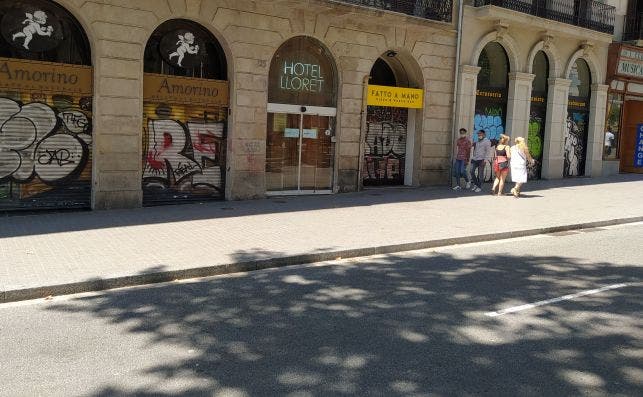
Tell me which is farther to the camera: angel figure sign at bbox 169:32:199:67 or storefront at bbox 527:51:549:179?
storefront at bbox 527:51:549:179

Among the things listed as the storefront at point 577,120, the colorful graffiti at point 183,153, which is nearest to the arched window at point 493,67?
the storefront at point 577,120

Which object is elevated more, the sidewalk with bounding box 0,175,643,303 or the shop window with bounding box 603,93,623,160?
the shop window with bounding box 603,93,623,160

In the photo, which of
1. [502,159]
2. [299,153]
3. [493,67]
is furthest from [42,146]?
[493,67]

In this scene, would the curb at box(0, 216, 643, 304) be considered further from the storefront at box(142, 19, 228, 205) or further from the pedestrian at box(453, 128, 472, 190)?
the pedestrian at box(453, 128, 472, 190)

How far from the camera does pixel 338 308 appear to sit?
20.5 feet

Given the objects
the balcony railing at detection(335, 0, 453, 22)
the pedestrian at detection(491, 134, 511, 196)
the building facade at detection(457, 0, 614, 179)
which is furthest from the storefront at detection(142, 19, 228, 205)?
the building facade at detection(457, 0, 614, 179)

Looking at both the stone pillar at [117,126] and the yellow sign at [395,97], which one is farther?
the yellow sign at [395,97]

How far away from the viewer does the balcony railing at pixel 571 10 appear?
19.7 m

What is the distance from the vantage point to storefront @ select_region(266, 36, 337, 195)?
50.5 ft

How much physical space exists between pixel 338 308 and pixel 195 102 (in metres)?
8.80

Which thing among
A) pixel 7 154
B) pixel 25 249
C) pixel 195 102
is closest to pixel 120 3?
pixel 195 102

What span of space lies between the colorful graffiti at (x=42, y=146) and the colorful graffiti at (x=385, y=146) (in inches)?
312

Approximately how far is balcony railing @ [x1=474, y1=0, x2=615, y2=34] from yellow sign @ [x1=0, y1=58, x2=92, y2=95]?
1195 centimetres

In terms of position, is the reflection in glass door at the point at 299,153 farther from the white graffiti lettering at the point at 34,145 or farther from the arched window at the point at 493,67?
the arched window at the point at 493,67
